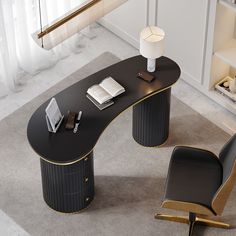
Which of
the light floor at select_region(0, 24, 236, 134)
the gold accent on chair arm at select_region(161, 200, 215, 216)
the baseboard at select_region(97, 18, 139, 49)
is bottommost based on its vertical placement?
the light floor at select_region(0, 24, 236, 134)

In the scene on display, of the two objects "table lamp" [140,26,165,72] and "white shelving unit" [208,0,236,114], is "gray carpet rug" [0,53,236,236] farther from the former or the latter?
"table lamp" [140,26,165,72]

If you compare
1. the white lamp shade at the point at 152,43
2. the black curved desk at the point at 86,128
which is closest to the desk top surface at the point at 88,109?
the black curved desk at the point at 86,128

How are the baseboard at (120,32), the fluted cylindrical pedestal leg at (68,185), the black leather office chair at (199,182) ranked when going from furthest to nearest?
the baseboard at (120,32) < the fluted cylindrical pedestal leg at (68,185) < the black leather office chair at (199,182)

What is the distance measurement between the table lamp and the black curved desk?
231mm

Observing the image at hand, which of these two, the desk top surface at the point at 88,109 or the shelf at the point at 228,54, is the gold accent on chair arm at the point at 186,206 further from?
the shelf at the point at 228,54

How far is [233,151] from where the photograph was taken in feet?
16.6

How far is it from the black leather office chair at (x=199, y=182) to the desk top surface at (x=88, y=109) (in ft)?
2.00

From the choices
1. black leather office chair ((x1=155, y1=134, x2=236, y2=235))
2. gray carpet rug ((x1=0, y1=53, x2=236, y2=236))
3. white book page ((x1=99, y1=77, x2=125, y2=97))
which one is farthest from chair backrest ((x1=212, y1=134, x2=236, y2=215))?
white book page ((x1=99, y1=77, x2=125, y2=97))

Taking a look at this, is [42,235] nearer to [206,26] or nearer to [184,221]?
[184,221]

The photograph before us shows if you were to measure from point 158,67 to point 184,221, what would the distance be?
134 centimetres

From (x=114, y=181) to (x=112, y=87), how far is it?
→ 2.83 feet

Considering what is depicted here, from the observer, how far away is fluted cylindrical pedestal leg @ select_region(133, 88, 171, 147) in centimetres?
585

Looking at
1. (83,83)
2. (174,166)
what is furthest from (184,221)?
(83,83)

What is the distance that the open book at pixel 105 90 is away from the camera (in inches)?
217
